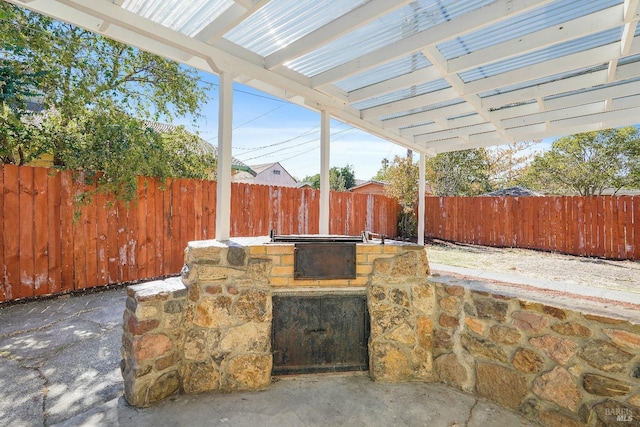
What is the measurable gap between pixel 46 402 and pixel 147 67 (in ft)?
17.5

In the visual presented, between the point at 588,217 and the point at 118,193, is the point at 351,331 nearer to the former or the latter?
the point at 118,193

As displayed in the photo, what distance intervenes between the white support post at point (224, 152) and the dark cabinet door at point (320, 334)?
72 cm

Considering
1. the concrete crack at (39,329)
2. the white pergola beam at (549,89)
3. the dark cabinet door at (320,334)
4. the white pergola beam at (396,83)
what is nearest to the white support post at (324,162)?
the white pergola beam at (396,83)

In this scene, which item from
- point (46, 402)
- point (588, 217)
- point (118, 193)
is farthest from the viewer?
point (588, 217)

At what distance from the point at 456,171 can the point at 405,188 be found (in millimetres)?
3154

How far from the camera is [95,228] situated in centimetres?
419

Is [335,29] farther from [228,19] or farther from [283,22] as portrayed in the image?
[228,19]

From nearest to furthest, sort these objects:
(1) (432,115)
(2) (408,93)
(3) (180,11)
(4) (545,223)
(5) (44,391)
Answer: (5) (44,391), (3) (180,11), (2) (408,93), (1) (432,115), (4) (545,223)

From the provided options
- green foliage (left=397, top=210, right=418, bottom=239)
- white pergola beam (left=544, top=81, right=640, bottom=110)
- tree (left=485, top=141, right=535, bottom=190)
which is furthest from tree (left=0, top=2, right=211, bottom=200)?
tree (left=485, top=141, right=535, bottom=190)

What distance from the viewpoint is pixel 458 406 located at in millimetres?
2092

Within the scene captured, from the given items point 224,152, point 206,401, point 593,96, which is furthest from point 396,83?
point 206,401

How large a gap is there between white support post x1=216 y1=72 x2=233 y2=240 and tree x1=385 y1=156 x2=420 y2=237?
27.4ft

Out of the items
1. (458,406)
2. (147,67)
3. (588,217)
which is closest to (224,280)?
(458,406)

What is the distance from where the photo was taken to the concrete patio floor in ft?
6.18
